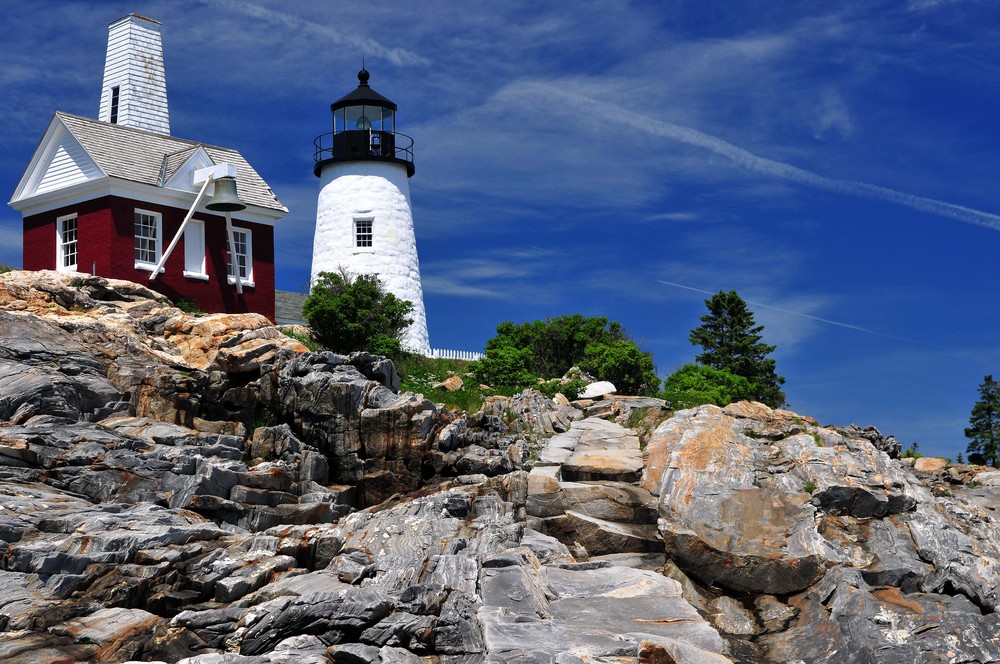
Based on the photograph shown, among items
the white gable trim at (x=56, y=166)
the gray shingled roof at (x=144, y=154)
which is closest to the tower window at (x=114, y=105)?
the gray shingled roof at (x=144, y=154)

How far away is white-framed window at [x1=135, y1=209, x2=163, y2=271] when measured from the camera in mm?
33562

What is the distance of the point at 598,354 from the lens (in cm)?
3528

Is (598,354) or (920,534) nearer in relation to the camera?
(920,534)

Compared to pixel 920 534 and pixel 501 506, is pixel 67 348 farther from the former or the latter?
pixel 920 534

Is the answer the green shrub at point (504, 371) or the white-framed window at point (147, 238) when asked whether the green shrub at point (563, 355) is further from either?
the white-framed window at point (147, 238)

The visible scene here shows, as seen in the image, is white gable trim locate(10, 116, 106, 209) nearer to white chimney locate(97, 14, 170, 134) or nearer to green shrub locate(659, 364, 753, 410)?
white chimney locate(97, 14, 170, 134)

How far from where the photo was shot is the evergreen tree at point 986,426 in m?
40.4

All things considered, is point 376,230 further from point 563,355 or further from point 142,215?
point 142,215

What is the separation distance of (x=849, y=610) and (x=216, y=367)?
55.7ft

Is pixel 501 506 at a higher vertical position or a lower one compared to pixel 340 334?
lower

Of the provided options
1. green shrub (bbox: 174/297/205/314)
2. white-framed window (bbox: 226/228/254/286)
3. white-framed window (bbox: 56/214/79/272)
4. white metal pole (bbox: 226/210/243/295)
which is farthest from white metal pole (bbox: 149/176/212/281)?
white-framed window (bbox: 56/214/79/272)

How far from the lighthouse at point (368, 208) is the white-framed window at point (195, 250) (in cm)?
696

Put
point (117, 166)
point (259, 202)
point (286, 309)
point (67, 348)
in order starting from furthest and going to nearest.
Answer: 1. point (286, 309)
2. point (259, 202)
3. point (117, 166)
4. point (67, 348)

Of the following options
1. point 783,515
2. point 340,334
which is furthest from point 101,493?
point 340,334
